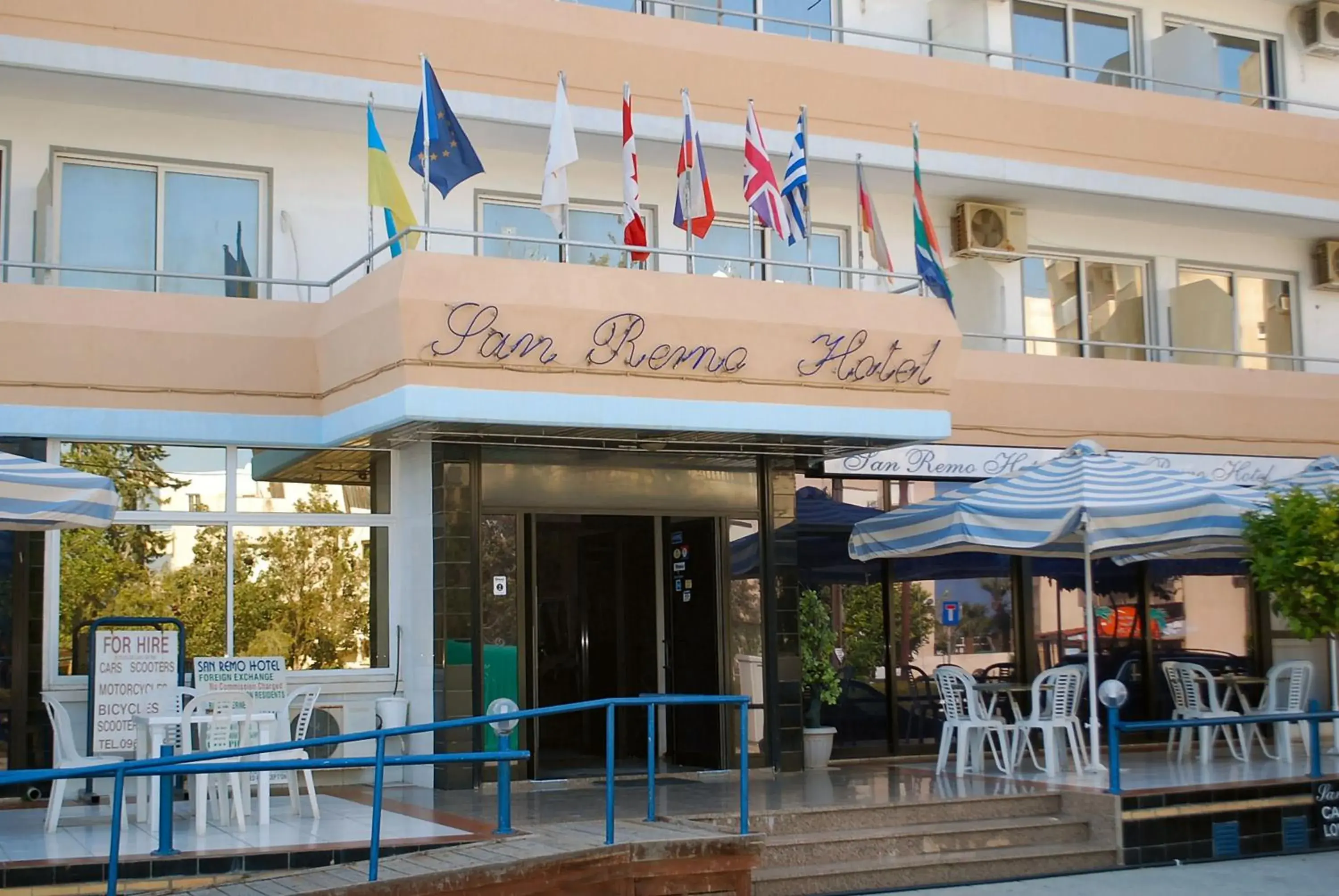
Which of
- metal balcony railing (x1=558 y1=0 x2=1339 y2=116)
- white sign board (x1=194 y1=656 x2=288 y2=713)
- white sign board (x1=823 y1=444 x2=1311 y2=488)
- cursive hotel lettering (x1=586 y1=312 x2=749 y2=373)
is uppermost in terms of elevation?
metal balcony railing (x1=558 y1=0 x2=1339 y2=116)

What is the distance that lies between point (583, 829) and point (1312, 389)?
533 inches

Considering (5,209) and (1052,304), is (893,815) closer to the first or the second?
(1052,304)

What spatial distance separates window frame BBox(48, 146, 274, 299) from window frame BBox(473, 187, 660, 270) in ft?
6.97

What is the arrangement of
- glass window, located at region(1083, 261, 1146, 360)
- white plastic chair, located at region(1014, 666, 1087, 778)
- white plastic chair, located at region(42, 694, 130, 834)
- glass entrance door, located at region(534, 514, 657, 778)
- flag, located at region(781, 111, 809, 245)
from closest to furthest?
white plastic chair, located at region(42, 694, 130, 834) → white plastic chair, located at region(1014, 666, 1087, 778) → flag, located at region(781, 111, 809, 245) → glass entrance door, located at region(534, 514, 657, 778) → glass window, located at region(1083, 261, 1146, 360)

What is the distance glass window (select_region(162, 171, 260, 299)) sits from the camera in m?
15.2

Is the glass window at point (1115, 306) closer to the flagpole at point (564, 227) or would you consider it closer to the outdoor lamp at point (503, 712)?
the flagpole at point (564, 227)

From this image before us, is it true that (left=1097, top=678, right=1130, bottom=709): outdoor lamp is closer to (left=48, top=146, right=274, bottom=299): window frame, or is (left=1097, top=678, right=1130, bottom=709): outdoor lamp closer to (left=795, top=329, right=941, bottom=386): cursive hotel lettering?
(left=795, top=329, right=941, bottom=386): cursive hotel lettering

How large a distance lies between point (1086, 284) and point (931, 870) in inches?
408

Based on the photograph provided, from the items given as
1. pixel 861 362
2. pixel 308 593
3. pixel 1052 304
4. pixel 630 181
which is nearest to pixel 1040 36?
pixel 1052 304

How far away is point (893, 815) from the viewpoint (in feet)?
41.0

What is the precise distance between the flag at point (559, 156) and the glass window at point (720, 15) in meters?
4.41

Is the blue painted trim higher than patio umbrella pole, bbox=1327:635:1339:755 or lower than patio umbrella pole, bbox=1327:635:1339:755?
higher

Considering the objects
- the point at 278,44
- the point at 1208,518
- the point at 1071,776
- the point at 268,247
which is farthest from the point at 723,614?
the point at 278,44

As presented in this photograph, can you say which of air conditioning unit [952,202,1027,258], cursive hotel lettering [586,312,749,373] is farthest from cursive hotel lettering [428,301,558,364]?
air conditioning unit [952,202,1027,258]
